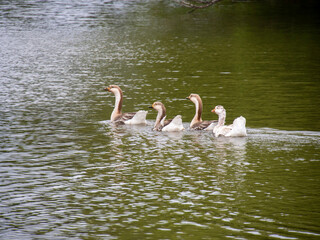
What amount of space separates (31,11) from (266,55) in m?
42.2

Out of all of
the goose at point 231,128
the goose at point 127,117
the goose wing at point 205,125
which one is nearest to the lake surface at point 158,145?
the goose at point 231,128

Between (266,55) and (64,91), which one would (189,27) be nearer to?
(266,55)

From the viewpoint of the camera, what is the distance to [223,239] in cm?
1260

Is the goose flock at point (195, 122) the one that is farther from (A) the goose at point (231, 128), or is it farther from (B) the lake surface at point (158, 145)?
(B) the lake surface at point (158, 145)

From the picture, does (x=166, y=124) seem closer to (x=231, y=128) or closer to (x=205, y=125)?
(x=205, y=125)

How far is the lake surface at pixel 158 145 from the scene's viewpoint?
13.8m

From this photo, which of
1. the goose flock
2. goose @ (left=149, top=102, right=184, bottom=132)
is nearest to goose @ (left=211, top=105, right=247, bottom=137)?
the goose flock

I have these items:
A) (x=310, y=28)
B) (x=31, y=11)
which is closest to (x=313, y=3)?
(x=310, y=28)

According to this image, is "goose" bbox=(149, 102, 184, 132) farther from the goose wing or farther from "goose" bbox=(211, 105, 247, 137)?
"goose" bbox=(211, 105, 247, 137)

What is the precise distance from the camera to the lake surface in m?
13.8

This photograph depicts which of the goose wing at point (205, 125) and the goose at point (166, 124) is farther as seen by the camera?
the goose wing at point (205, 125)

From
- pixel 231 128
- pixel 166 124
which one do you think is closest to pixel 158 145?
pixel 166 124

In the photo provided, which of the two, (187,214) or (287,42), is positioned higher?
(287,42)

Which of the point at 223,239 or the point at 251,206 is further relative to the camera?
the point at 251,206
